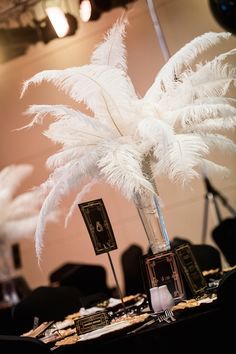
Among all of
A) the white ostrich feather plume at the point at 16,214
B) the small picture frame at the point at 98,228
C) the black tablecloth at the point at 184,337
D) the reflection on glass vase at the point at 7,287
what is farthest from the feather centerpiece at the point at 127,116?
the white ostrich feather plume at the point at 16,214

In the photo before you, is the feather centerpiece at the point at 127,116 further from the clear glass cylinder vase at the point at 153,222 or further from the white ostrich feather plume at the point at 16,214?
the white ostrich feather plume at the point at 16,214

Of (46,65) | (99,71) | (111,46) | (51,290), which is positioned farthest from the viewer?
(46,65)

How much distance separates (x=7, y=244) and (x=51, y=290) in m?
2.66

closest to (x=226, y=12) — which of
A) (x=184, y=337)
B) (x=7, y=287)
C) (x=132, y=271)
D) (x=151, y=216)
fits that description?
(x=132, y=271)

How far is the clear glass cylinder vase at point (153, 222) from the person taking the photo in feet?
7.81

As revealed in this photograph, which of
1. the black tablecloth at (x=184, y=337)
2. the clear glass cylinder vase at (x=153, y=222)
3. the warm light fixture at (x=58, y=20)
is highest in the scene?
the warm light fixture at (x=58, y=20)

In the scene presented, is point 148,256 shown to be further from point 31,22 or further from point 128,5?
point 31,22

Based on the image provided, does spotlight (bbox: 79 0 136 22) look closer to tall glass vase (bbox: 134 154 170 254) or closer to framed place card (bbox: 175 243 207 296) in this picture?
tall glass vase (bbox: 134 154 170 254)

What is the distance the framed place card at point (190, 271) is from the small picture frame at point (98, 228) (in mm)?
329

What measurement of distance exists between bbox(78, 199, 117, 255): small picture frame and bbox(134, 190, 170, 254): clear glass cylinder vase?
0.20 meters

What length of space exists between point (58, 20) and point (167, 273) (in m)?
3.96

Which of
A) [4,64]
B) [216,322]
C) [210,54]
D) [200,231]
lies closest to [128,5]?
[210,54]

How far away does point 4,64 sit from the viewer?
663 cm

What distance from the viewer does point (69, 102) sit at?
20.2 feet
